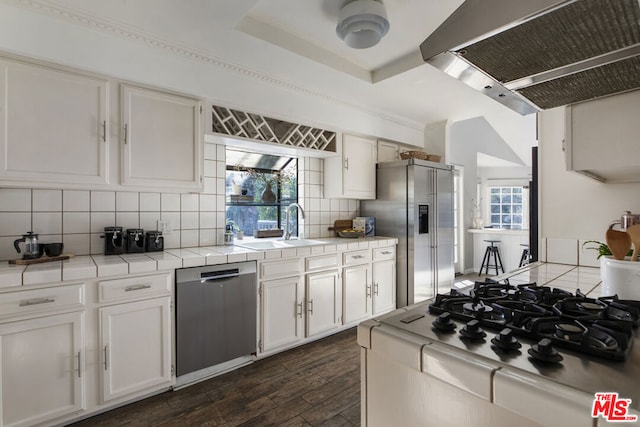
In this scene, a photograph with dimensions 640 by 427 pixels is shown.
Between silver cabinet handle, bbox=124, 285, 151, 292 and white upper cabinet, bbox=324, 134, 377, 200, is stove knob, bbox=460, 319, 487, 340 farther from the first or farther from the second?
white upper cabinet, bbox=324, 134, 377, 200

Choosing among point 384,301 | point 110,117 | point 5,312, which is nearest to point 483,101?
point 384,301

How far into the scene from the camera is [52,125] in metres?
1.88

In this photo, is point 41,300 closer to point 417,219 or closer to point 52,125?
point 52,125

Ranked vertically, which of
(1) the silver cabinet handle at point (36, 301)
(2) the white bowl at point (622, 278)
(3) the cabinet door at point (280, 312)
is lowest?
(3) the cabinet door at point (280, 312)

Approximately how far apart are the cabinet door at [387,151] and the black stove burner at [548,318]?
10.1 feet

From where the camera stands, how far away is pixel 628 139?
1.15m

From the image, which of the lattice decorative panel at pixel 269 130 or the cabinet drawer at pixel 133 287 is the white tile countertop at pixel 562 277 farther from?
the lattice decorative panel at pixel 269 130

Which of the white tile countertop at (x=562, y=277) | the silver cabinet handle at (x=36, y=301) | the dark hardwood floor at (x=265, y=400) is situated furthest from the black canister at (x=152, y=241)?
the white tile countertop at (x=562, y=277)

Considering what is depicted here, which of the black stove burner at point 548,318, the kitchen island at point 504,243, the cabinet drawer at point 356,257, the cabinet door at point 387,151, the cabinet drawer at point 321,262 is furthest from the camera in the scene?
the kitchen island at point 504,243

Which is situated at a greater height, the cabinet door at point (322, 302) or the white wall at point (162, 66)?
the white wall at point (162, 66)

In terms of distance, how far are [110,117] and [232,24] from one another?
1.00 m

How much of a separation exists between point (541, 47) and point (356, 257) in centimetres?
254

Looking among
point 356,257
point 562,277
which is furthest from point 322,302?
point 562,277

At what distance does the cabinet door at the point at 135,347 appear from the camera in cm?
185
